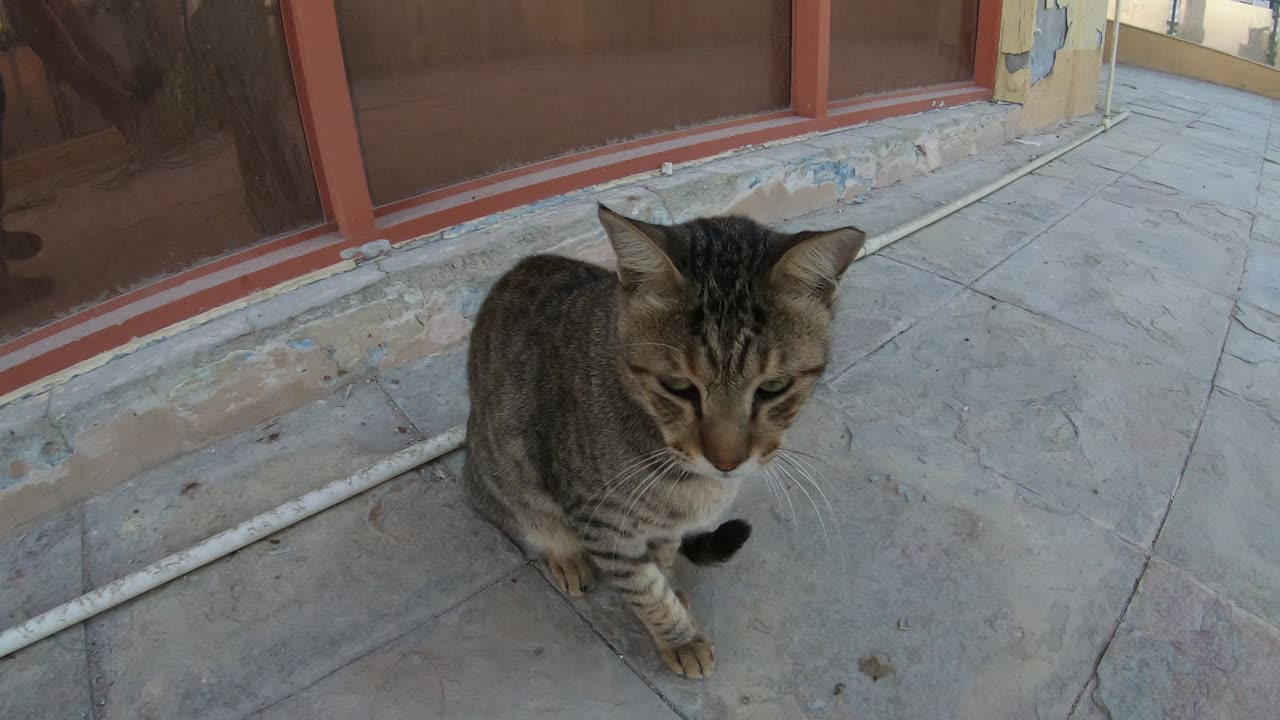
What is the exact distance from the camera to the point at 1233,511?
236cm

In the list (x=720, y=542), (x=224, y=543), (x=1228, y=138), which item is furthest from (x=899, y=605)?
(x=1228, y=138)

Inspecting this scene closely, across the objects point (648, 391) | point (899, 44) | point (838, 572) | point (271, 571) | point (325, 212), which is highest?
point (899, 44)

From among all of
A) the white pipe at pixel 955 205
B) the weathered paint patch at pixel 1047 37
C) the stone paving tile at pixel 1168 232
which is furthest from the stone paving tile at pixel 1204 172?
the weathered paint patch at pixel 1047 37

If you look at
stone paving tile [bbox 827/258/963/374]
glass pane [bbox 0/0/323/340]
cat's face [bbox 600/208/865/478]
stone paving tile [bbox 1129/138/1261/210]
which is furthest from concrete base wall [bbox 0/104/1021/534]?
stone paving tile [bbox 1129/138/1261/210]

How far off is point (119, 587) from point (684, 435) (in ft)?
5.01

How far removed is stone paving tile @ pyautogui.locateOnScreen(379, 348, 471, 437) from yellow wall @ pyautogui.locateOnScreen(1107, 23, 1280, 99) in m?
13.4

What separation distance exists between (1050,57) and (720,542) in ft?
19.3

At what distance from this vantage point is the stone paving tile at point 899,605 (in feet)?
5.88

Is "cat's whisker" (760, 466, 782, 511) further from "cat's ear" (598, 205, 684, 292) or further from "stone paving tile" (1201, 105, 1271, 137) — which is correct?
"stone paving tile" (1201, 105, 1271, 137)

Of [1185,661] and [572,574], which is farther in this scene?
[572,574]

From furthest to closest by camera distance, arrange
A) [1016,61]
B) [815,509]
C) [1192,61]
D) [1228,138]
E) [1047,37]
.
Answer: [1192,61], [1228,138], [1047,37], [1016,61], [815,509]

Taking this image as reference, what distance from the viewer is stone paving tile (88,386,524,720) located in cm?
180

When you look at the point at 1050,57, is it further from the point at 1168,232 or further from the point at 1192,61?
the point at 1192,61

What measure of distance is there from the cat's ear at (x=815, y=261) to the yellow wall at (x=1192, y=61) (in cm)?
1360
